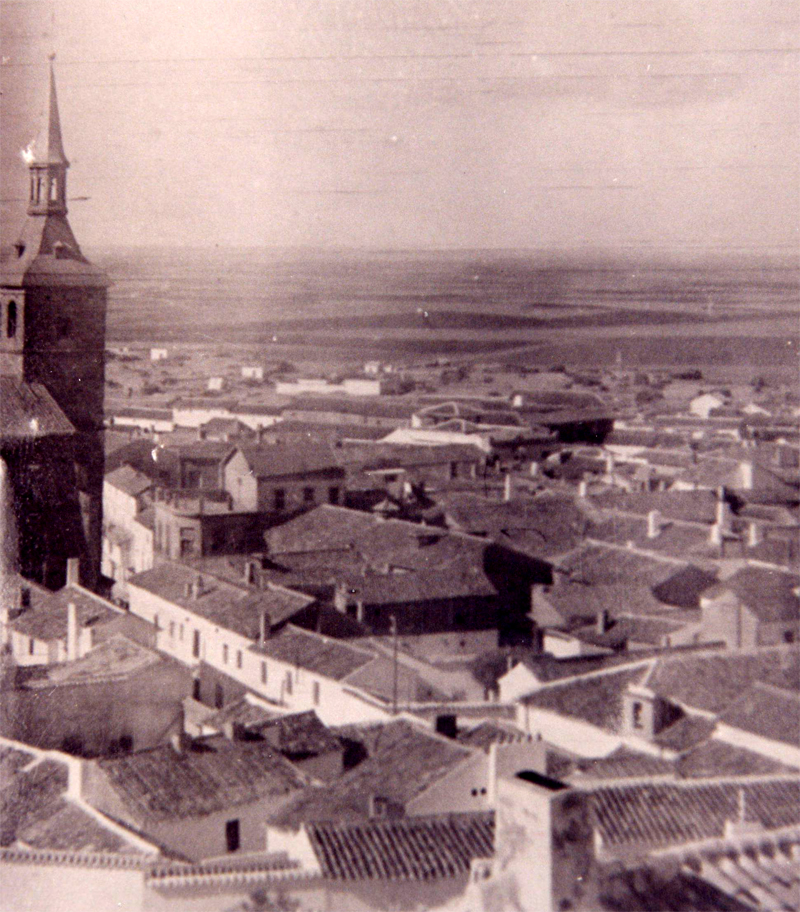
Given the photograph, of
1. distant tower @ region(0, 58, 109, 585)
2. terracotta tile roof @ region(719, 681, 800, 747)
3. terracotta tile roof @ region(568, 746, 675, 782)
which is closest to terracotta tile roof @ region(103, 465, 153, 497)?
distant tower @ region(0, 58, 109, 585)

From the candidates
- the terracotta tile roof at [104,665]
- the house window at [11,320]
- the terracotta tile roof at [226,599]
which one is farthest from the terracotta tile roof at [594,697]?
the house window at [11,320]

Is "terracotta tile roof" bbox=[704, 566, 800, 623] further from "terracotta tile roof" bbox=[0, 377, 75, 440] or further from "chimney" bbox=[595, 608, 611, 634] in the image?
"terracotta tile roof" bbox=[0, 377, 75, 440]

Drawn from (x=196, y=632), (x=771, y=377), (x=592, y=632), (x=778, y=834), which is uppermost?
(x=771, y=377)

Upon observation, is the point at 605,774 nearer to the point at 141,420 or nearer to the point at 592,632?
the point at 592,632

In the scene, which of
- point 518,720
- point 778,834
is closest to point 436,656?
point 518,720

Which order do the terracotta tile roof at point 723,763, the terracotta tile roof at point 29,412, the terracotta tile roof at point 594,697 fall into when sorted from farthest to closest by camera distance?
the terracotta tile roof at point 29,412 < the terracotta tile roof at point 594,697 < the terracotta tile roof at point 723,763

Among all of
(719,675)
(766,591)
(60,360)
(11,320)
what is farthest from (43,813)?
(11,320)

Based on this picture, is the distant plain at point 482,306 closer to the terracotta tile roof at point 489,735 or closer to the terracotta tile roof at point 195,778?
the terracotta tile roof at point 489,735
